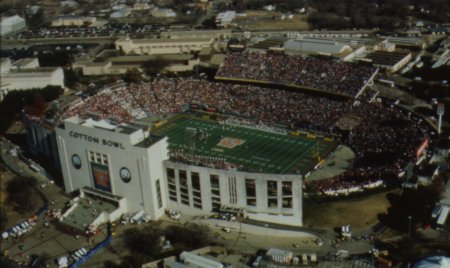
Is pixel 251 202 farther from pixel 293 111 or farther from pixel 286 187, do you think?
pixel 293 111

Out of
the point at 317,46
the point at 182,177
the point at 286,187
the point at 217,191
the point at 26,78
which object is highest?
the point at 317,46

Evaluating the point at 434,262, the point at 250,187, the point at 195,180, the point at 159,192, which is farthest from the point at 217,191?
the point at 434,262

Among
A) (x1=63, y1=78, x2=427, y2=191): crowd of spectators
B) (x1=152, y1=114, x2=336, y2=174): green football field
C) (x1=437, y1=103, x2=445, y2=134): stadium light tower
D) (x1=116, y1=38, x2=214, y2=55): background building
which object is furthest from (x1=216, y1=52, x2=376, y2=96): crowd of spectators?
(x1=116, y1=38, x2=214, y2=55): background building

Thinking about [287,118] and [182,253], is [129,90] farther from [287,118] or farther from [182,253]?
[182,253]

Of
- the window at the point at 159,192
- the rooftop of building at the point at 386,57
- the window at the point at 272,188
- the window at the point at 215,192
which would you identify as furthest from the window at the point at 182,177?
the rooftop of building at the point at 386,57

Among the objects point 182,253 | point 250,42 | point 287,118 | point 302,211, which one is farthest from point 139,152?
point 250,42

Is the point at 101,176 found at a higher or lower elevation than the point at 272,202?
higher

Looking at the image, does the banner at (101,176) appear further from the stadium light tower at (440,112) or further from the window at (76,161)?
the stadium light tower at (440,112)
